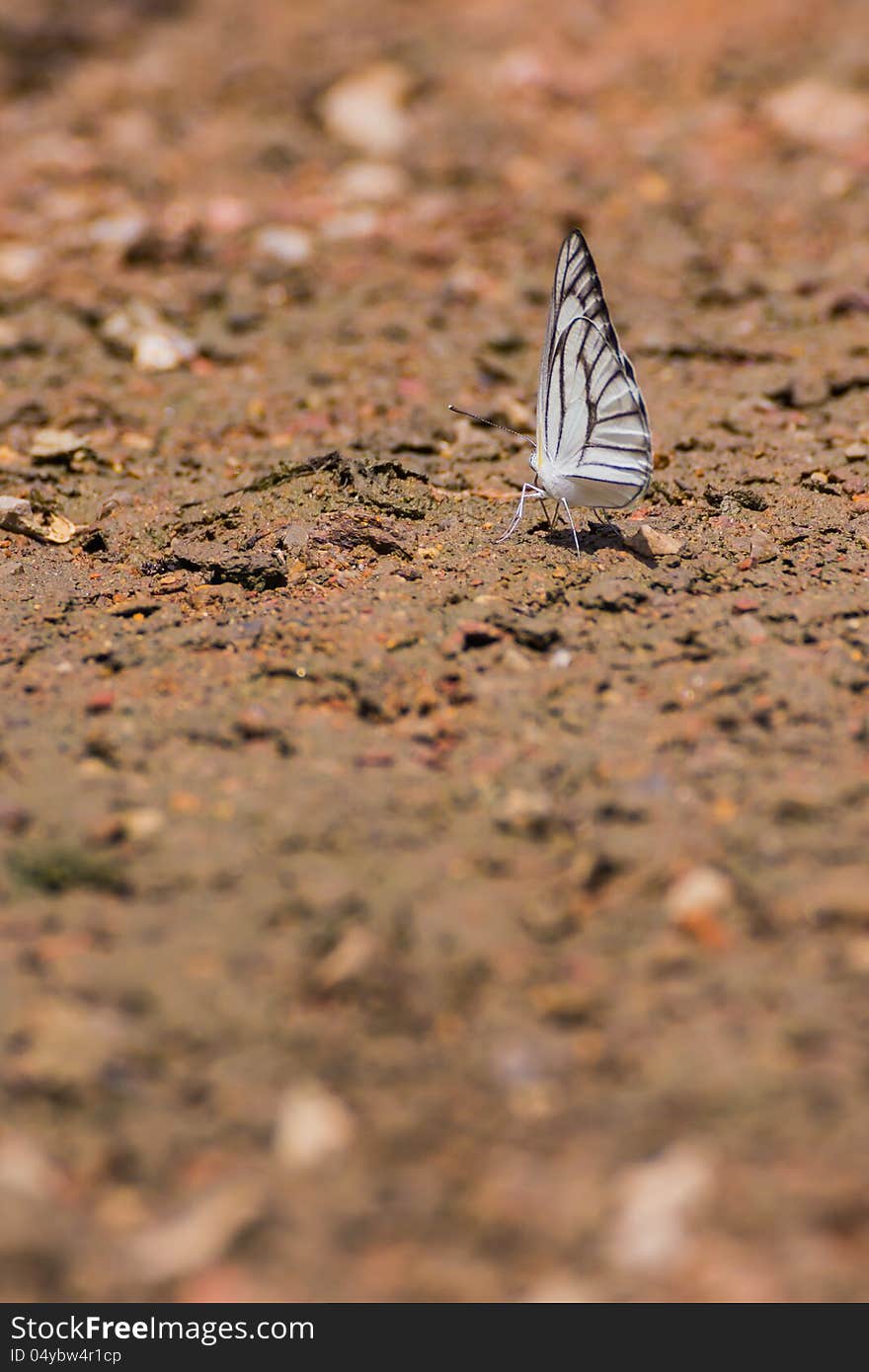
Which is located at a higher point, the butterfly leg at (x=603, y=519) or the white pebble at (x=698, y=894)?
the butterfly leg at (x=603, y=519)

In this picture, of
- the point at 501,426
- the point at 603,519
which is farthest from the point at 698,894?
the point at 501,426

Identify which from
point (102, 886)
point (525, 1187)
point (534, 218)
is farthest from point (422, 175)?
point (525, 1187)

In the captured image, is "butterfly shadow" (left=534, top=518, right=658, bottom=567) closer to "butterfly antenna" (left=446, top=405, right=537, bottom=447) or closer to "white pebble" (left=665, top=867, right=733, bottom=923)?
"butterfly antenna" (left=446, top=405, right=537, bottom=447)

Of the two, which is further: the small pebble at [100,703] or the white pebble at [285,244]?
the white pebble at [285,244]

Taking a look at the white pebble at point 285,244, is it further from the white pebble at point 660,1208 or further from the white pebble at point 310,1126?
the white pebble at point 660,1208

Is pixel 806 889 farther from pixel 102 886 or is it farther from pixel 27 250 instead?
pixel 27 250

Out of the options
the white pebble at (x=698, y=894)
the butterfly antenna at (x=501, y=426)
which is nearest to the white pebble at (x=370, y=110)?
the butterfly antenna at (x=501, y=426)
